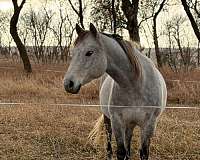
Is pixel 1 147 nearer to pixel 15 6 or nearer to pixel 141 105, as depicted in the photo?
pixel 141 105

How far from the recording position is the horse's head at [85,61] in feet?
10.7

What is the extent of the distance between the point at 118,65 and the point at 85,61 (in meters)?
0.54

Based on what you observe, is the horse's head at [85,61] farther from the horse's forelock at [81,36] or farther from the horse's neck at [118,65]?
the horse's neck at [118,65]

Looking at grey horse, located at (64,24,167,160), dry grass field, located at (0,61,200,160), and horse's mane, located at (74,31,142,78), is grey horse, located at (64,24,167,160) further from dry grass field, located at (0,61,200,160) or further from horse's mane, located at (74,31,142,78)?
dry grass field, located at (0,61,200,160)

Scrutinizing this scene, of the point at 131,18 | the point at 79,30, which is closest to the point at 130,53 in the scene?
the point at 79,30

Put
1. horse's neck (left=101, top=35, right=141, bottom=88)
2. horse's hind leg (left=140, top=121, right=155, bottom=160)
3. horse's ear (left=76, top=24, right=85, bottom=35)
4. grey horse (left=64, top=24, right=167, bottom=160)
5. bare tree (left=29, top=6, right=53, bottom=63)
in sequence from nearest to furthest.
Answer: grey horse (left=64, top=24, right=167, bottom=160)
horse's ear (left=76, top=24, right=85, bottom=35)
horse's neck (left=101, top=35, right=141, bottom=88)
horse's hind leg (left=140, top=121, right=155, bottom=160)
bare tree (left=29, top=6, right=53, bottom=63)

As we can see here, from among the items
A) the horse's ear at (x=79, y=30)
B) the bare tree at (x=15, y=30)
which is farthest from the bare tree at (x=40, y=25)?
the horse's ear at (x=79, y=30)

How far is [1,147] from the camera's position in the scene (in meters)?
5.63

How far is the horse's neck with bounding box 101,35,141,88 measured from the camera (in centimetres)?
373

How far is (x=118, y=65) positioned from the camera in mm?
3840

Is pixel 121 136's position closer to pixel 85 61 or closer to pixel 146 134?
pixel 146 134

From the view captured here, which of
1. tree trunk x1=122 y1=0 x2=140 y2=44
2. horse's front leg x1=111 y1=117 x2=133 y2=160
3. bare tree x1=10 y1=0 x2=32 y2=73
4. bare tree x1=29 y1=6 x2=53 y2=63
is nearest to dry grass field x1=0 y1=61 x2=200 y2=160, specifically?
horse's front leg x1=111 y1=117 x2=133 y2=160

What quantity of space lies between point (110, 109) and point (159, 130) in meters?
2.55

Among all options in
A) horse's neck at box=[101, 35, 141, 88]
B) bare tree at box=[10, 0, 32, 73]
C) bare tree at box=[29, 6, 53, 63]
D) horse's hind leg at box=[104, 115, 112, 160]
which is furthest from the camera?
bare tree at box=[29, 6, 53, 63]
